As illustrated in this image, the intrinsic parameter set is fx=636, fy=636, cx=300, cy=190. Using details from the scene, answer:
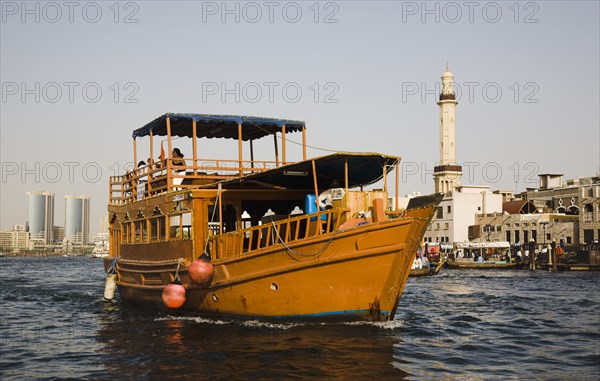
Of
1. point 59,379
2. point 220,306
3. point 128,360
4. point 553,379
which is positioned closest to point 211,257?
point 220,306

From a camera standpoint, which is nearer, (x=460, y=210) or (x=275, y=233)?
(x=275, y=233)

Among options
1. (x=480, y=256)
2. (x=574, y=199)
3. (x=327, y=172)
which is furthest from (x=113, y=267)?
(x=574, y=199)

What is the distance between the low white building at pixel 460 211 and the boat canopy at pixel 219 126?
1978 inches

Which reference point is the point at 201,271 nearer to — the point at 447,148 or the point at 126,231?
the point at 126,231

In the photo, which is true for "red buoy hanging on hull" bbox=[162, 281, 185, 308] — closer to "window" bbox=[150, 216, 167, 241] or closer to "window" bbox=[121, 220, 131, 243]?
"window" bbox=[150, 216, 167, 241]

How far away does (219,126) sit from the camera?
19.2 metres

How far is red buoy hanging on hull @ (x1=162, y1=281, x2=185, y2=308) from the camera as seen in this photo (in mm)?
14672

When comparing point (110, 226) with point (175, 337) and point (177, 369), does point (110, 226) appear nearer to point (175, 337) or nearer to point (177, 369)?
point (175, 337)

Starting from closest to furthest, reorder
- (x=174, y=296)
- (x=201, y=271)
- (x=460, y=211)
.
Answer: (x=201, y=271) → (x=174, y=296) → (x=460, y=211)

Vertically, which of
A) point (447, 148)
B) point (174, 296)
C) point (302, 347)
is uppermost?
point (447, 148)

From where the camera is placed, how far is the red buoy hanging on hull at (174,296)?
48.1ft

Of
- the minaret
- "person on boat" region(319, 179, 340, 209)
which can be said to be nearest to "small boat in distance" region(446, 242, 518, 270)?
the minaret

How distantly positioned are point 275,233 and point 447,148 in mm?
69083

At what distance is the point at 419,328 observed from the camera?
48.0ft
